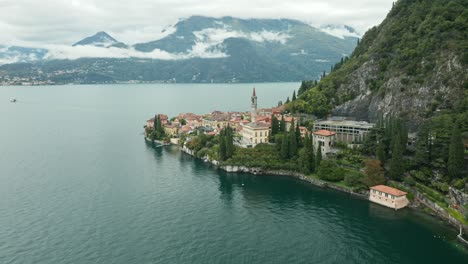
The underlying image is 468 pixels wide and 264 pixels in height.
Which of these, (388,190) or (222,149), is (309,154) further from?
(222,149)

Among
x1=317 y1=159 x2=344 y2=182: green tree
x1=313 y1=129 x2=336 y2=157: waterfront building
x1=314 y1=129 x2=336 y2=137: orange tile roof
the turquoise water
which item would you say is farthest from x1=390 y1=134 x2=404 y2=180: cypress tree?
x1=314 y1=129 x2=336 y2=137: orange tile roof

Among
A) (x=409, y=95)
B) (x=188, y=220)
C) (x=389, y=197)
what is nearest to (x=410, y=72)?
(x=409, y=95)

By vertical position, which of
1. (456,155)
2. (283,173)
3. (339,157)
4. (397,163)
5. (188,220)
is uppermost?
(456,155)

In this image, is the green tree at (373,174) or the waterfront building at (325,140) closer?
the green tree at (373,174)

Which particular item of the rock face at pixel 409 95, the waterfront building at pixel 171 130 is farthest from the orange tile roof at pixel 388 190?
the waterfront building at pixel 171 130

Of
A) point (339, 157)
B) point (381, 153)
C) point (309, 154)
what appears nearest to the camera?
point (381, 153)

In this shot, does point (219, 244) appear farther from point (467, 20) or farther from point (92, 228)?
point (467, 20)

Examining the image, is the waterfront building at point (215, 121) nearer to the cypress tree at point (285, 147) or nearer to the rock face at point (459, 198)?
the cypress tree at point (285, 147)
